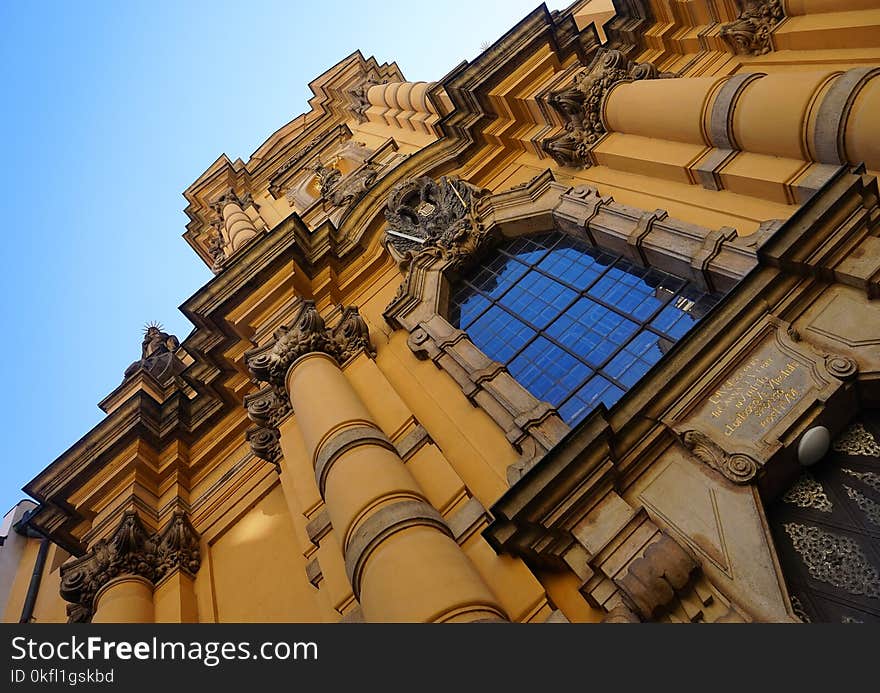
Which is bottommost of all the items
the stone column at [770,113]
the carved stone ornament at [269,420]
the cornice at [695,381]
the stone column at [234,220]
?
the cornice at [695,381]

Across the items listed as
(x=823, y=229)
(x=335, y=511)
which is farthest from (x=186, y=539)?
(x=823, y=229)

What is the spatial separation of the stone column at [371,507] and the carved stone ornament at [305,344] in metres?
0.02

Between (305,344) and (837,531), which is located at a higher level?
(305,344)

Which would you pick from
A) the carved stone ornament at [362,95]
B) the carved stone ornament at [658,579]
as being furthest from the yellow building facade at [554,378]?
the carved stone ornament at [362,95]

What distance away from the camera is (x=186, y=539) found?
9305mm

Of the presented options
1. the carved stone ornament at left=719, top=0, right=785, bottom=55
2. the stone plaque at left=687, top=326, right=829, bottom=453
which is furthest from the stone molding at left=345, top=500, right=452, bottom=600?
the carved stone ornament at left=719, top=0, right=785, bottom=55

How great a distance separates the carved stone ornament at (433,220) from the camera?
10.5 meters

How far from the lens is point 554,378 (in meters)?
7.97

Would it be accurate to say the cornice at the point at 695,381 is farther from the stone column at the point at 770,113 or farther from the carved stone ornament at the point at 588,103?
the carved stone ornament at the point at 588,103

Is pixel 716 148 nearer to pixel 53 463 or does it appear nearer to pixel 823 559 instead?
pixel 823 559

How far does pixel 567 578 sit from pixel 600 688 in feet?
7.00

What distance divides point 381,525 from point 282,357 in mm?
4221

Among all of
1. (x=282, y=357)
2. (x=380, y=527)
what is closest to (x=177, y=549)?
(x=282, y=357)

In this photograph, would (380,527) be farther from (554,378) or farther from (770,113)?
(770,113)
